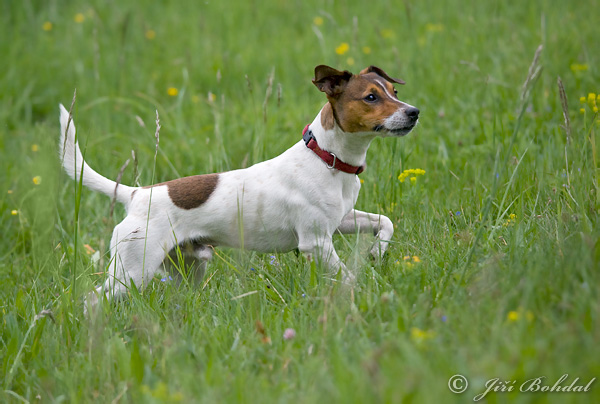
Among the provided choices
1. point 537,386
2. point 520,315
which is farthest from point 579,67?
point 537,386

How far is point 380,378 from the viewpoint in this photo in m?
2.06

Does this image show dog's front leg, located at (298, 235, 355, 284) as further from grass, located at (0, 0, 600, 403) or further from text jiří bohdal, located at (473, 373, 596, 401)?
text jiří bohdal, located at (473, 373, 596, 401)

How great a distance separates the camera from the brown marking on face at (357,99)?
3.67 m

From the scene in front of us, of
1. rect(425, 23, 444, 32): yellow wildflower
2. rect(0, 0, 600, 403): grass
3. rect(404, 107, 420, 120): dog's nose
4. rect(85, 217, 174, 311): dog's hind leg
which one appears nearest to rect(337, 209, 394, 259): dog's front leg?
rect(0, 0, 600, 403): grass

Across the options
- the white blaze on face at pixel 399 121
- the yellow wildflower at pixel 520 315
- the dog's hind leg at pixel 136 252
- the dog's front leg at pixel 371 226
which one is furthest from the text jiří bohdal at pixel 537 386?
the dog's hind leg at pixel 136 252

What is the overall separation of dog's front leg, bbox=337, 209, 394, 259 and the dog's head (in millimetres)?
562

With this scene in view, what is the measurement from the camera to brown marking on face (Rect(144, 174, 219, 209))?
396cm

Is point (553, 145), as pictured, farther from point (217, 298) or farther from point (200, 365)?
point (200, 365)

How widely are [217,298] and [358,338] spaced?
1129mm

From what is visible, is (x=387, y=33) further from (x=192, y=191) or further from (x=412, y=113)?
(x=192, y=191)

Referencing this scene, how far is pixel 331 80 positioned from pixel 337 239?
113cm

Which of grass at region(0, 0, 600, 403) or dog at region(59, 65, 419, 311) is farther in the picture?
dog at region(59, 65, 419, 311)

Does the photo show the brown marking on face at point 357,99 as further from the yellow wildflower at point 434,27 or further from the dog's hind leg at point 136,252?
the yellow wildflower at point 434,27

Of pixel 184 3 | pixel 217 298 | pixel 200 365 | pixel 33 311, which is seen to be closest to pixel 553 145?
pixel 217 298
